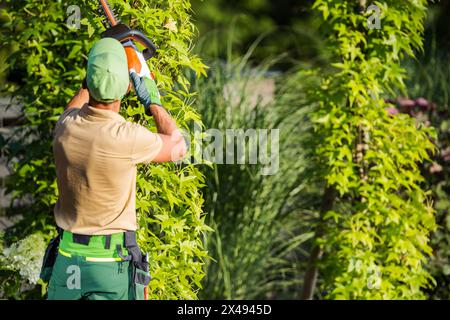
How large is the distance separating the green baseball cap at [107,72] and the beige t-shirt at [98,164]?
0.26 feet

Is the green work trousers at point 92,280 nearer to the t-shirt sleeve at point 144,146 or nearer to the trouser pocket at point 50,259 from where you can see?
the trouser pocket at point 50,259

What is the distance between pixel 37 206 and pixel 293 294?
223 cm

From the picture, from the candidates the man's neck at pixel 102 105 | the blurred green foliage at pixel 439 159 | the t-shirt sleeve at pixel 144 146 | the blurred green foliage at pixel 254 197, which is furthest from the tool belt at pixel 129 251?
the blurred green foliage at pixel 439 159

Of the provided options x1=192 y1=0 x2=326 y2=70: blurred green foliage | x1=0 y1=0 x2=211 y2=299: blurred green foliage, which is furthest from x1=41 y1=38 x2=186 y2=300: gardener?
x1=192 y1=0 x2=326 y2=70: blurred green foliage

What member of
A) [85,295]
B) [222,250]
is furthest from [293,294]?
[85,295]

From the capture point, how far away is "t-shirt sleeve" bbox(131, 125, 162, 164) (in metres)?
2.95

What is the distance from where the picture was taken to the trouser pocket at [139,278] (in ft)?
9.98

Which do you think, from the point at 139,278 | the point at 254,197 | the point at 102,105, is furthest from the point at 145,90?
the point at 254,197

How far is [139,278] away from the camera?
3051 millimetres

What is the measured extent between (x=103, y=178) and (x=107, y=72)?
15.9 inches

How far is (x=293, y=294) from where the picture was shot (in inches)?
235

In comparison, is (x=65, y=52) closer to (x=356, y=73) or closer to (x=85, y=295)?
(x=356, y=73)

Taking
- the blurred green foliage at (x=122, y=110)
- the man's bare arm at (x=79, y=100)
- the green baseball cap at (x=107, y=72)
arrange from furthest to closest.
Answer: the blurred green foliage at (x=122, y=110), the man's bare arm at (x=79, y=100), the green baseball cap at (x=107, y=72)
